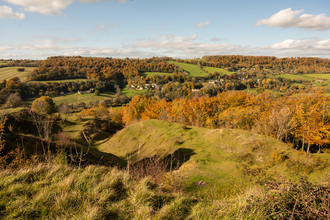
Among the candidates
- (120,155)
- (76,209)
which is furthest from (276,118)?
(76,209)

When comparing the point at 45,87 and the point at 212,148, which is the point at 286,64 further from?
the point at 45,87

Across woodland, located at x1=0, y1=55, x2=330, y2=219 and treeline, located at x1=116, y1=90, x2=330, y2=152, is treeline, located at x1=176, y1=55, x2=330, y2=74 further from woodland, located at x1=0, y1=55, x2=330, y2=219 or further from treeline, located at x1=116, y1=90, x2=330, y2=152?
woodland, located at x1=0, y1=55, x2=330, y2=219

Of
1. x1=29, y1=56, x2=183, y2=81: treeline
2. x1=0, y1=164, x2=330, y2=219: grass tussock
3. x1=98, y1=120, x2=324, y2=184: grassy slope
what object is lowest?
x1=98, y1=120, x2=324, y2=184: grassy slope

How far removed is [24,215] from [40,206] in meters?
0.35

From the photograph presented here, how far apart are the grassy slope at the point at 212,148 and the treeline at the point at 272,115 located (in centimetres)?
951

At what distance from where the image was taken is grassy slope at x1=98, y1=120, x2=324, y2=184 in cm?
1770

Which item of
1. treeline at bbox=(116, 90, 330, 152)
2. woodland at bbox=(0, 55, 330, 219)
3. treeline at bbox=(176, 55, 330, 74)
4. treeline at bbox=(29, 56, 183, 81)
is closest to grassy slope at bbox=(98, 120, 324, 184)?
woodland at bbox=(0, 55, 330, 219)

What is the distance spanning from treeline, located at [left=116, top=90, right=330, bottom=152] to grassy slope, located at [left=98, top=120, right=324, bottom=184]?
9.51m

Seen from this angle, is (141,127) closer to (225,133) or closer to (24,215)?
(225,133)

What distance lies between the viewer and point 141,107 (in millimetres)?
74562

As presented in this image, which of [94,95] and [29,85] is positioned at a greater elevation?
[29,85]

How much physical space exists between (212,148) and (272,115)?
1697 centimetres

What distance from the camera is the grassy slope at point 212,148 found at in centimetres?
1770

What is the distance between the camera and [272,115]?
30.6 metres
